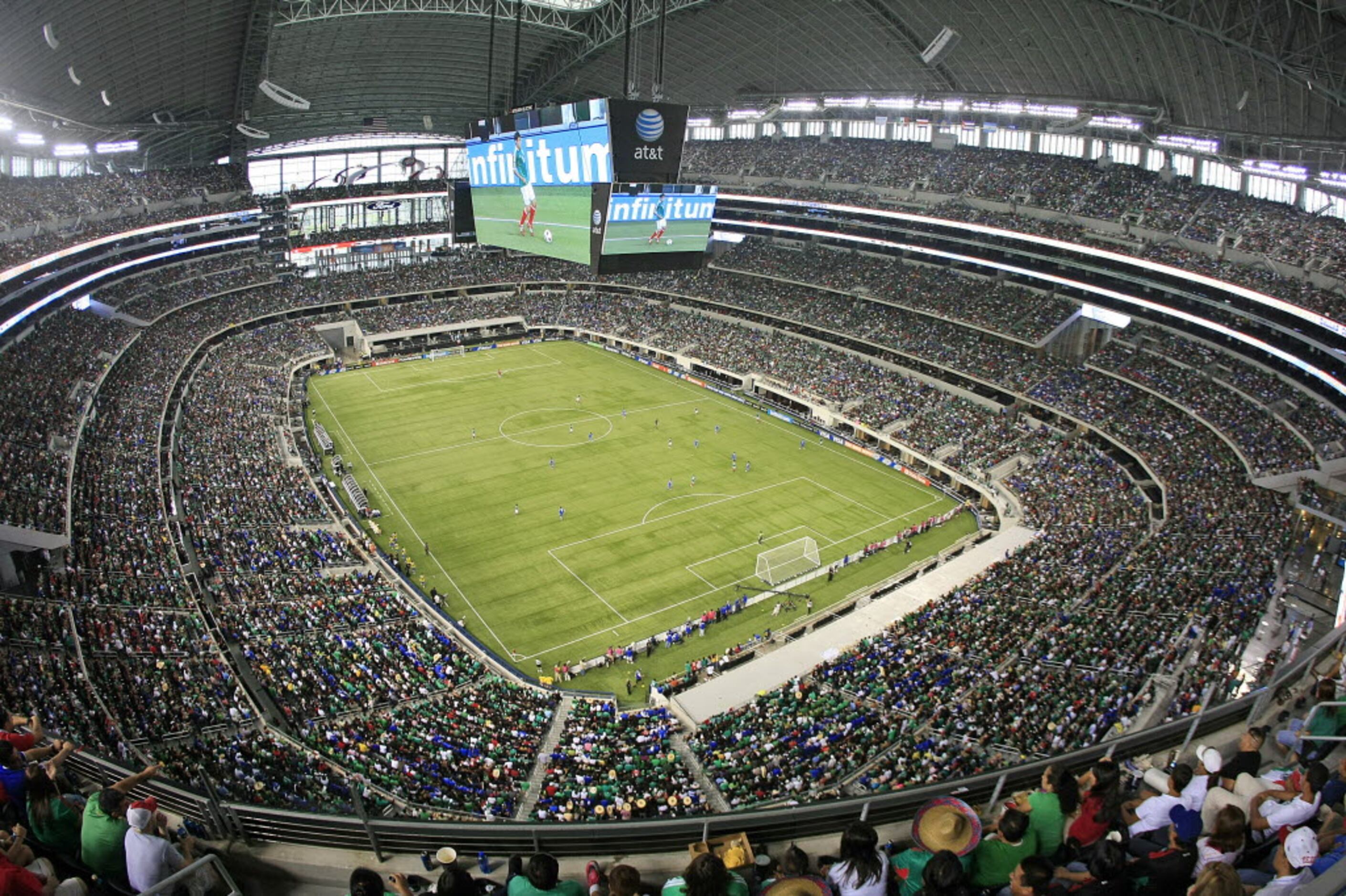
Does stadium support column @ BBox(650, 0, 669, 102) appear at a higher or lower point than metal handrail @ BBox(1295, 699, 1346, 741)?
higher

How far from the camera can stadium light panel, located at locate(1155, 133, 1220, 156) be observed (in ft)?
160

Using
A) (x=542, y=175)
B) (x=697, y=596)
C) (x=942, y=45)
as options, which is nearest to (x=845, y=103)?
(x=942, y=45)

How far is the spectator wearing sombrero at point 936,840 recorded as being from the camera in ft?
21.8

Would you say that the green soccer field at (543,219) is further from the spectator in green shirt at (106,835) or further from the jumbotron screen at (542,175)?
the spectator in green shirt at (106,835)

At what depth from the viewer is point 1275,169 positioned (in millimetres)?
44281

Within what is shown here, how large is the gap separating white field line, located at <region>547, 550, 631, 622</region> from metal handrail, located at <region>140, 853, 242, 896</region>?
26.7 metres

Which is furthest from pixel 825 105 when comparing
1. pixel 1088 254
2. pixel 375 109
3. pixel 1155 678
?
pixel 1155 678

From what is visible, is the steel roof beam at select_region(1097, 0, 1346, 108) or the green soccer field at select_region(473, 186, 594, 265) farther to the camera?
the green soccer field at select_region(473, 186, 594, 265)

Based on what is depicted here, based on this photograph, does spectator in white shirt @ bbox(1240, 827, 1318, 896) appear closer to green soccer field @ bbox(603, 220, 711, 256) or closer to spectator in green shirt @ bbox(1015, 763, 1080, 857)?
spectator in green shirt @ bbox(1015, 763, 1080, 857)

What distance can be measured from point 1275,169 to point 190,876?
5395 cm

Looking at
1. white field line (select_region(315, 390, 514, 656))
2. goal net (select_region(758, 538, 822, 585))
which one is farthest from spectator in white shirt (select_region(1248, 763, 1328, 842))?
goal net (select_region(758, 538, 822, 585))

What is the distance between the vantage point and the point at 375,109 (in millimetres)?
75438

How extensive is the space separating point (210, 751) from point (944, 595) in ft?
77.5

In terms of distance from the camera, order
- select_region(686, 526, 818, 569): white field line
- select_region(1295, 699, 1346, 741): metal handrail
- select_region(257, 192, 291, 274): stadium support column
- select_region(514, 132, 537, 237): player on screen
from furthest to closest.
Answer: select_region(257, 192, 291, 274): stadium support column → select_region(514, 132, 537, 237): player on screen → select_region(686, 526, 818, 569): white field line → select_region(1295, 699, 1346, 741): metal handrail
